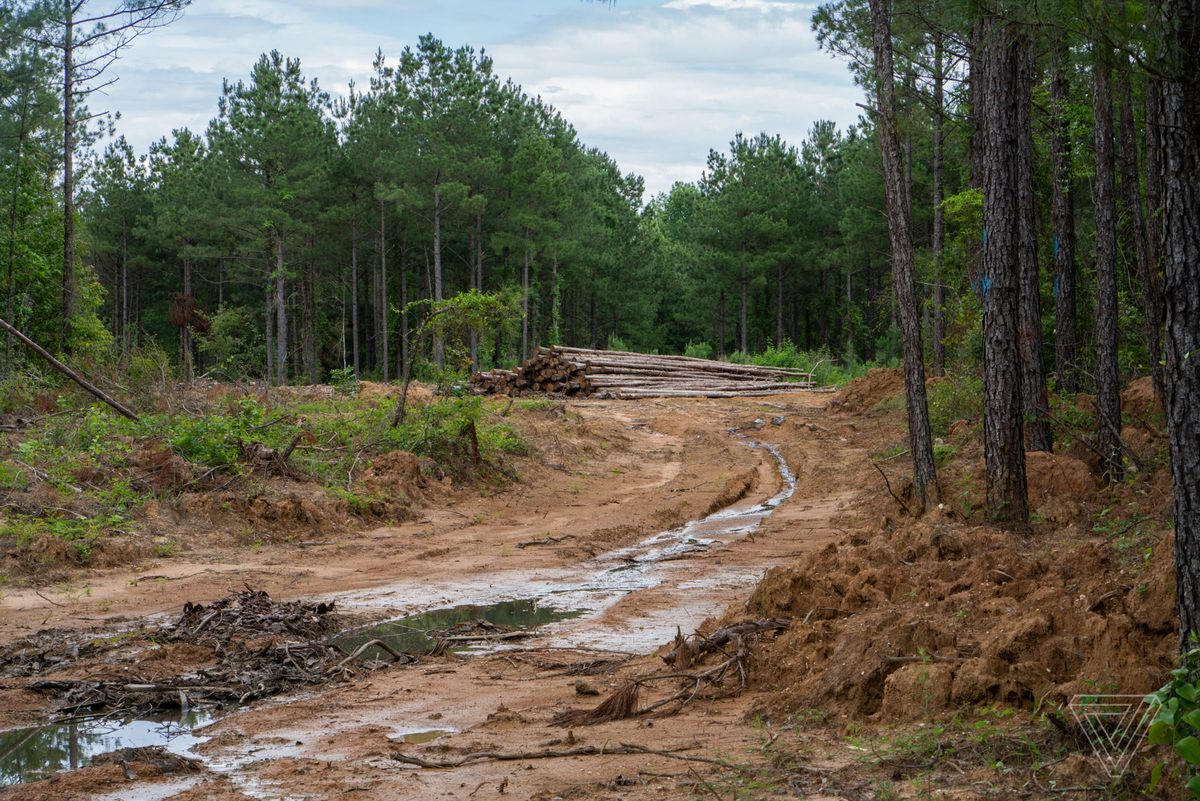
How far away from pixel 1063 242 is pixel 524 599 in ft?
32.5

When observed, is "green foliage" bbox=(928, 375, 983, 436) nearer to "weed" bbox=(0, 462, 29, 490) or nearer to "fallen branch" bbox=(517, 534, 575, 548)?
"fallen branch" bbox=(517, 534, 575, 548)

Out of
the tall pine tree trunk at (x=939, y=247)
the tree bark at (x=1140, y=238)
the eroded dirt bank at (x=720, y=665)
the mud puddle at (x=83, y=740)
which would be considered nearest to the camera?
Answer: the eroded dirt bank at (x=720, y=665)

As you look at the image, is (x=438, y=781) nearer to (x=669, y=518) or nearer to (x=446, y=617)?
(x=446, y=617)

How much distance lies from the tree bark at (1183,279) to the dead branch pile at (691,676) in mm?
2996

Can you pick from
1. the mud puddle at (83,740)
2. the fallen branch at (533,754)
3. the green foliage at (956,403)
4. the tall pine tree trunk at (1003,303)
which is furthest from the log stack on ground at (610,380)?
the fallen branch at (533,754)

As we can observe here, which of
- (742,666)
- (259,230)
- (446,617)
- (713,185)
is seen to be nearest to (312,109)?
(259,230)

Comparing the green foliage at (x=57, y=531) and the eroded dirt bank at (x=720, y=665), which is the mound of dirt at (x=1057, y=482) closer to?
the eroded dirt bank at (x=720, y=665)

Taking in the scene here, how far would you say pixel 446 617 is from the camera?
10.1 metres

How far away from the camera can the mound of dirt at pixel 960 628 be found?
17.6 ft

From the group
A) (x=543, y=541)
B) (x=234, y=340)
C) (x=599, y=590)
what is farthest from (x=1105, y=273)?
Result: (x=234, y=340)

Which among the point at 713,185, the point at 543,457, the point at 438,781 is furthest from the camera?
the point at 713,185

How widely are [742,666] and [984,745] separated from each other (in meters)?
2.32

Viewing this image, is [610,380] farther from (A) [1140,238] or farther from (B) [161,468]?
(A) [1140,238]

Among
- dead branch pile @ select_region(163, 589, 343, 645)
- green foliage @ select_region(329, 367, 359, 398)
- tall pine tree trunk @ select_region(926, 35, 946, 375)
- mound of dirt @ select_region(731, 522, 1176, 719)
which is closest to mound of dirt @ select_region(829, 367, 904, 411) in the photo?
tall pine tree trunk @ select_region(926, 35, 946, 375)
